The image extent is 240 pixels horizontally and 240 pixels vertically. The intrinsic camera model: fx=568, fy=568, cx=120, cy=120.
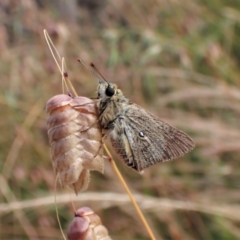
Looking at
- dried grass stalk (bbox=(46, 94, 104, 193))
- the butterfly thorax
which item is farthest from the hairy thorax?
dried grass stalk (bbox=(46, 94, 104, 193))

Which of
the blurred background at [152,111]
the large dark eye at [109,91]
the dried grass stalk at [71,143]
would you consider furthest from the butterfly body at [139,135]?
the blurred background at [152,111]

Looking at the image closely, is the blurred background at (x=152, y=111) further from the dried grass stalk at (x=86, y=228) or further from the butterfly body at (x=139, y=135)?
the dried grass stalk at (x=86, y=228)

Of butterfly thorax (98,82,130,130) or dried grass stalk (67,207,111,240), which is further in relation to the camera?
butterfly thorax (98,82,130,130)

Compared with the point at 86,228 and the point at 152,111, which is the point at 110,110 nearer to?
the point at 86,228

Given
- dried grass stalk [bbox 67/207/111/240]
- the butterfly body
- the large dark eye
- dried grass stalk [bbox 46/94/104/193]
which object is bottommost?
dried grass stalk [bbox 67/207/111/240]

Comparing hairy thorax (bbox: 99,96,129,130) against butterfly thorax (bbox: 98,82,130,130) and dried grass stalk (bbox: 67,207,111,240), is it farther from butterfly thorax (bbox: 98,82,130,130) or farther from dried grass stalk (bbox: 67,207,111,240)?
dried grass stalk (bbox: 67,207,111,240)

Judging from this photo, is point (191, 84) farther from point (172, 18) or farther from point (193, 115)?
point (172, 18)

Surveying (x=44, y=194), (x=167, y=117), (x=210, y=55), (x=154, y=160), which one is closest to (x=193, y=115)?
(x=167, y=117)
